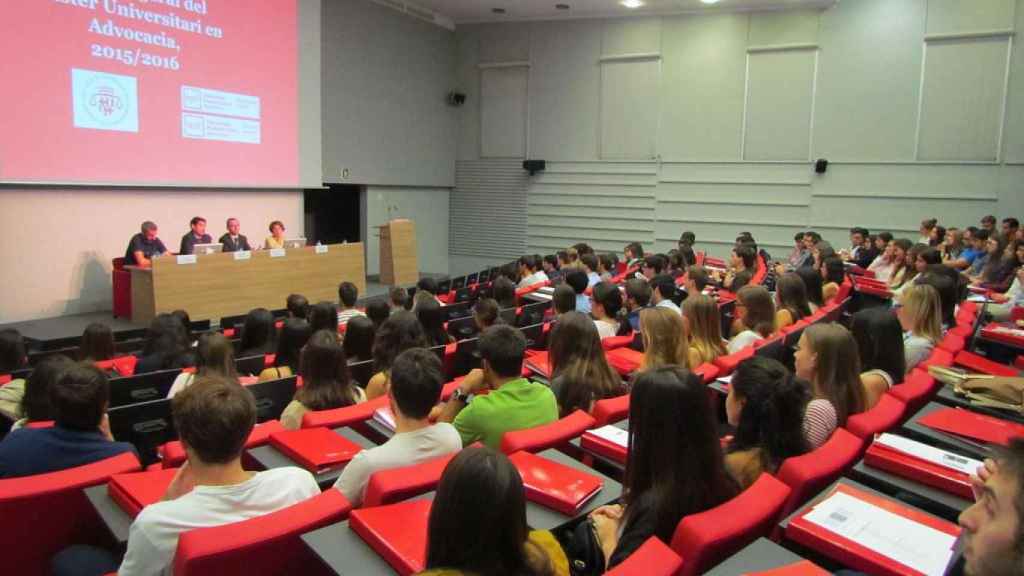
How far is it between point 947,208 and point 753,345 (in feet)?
26.3

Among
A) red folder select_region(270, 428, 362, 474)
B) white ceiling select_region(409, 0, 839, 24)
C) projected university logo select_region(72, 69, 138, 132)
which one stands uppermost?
white ceiling select_region(409, 0, 839, 24)

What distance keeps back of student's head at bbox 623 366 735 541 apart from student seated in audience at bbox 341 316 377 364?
2454 mm

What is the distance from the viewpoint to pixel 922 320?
3643mm

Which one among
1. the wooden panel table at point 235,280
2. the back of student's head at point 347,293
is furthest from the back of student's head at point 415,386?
the wooden panel table at point 235,280

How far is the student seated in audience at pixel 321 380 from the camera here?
2.89m

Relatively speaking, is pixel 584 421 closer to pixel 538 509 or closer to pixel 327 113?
pixel 538 509

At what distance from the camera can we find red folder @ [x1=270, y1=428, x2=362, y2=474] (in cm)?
199

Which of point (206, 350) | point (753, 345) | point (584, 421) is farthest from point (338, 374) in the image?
point (753, 345)

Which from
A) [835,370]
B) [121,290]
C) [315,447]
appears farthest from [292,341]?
[121,290]

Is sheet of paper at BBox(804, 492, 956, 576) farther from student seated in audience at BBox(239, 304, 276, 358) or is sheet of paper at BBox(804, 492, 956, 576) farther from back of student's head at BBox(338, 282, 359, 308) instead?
back of student's head at BBox(338, 282, 359, 308)

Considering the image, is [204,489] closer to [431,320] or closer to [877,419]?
[877,419]

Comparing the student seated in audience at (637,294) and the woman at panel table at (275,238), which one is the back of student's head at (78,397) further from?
the woman at panel table at (275,238)

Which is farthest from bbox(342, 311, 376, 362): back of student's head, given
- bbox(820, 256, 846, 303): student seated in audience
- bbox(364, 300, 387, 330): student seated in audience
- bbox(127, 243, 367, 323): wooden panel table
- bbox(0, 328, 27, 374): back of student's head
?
bbox(820, 256, 846, 303): student seated in audience

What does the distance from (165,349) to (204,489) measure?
2681mm
